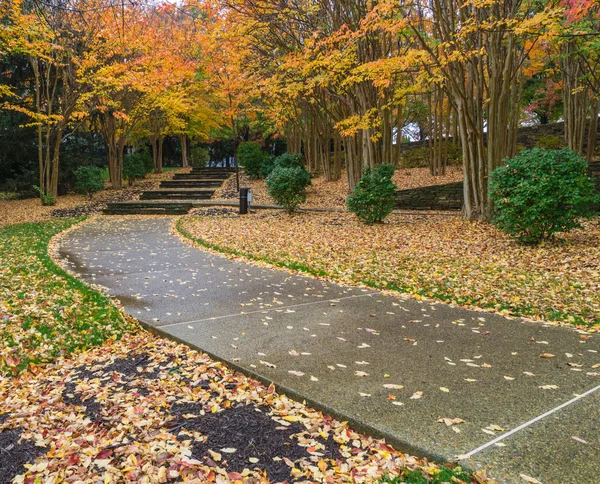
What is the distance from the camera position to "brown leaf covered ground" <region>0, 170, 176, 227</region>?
48.1 feet

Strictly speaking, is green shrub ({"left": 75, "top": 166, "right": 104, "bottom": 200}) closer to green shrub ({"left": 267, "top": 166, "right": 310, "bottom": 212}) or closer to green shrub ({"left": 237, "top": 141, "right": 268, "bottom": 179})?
green shrub ({"left": 237, "top": 141, "right": 268, "bottom": 179})

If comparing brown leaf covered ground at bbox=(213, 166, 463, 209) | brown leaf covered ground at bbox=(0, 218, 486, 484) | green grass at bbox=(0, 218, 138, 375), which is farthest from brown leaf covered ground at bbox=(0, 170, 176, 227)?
brown leaf covered ground at bbox=(0, 218, 486, 484)

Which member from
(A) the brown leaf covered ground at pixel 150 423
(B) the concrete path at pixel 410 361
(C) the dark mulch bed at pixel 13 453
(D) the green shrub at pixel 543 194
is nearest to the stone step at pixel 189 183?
(B) the concrete path at pixel 410 361

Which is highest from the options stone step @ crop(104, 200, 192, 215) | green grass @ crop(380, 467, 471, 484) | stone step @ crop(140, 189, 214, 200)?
stone step @ crop(140, 189, 214, 200)

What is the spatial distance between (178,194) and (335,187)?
6526 millimetres

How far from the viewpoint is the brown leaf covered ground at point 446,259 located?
16.6 ft

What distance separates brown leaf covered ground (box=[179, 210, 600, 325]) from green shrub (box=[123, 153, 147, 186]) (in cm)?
1235

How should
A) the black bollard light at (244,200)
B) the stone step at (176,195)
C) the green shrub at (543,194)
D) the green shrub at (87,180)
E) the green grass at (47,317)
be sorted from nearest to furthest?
1. the green grass at (47,317)
2. the green shrub at (543,194)
3. the black bollard light at (244,200)
4. the green shrub at (87,180)
5. the stone step at (176,195)

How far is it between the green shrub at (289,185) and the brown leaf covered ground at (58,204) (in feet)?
23.3

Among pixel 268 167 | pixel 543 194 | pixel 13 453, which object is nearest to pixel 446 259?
pixel 543 194

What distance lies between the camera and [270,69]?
1478cm

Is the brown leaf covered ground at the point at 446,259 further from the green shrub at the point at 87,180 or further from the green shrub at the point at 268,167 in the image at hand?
the green shrub at the point at 268,167

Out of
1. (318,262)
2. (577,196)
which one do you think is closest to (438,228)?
(577,196)

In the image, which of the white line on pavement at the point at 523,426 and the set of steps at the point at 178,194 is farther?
the set of steps at the point at 178,194
